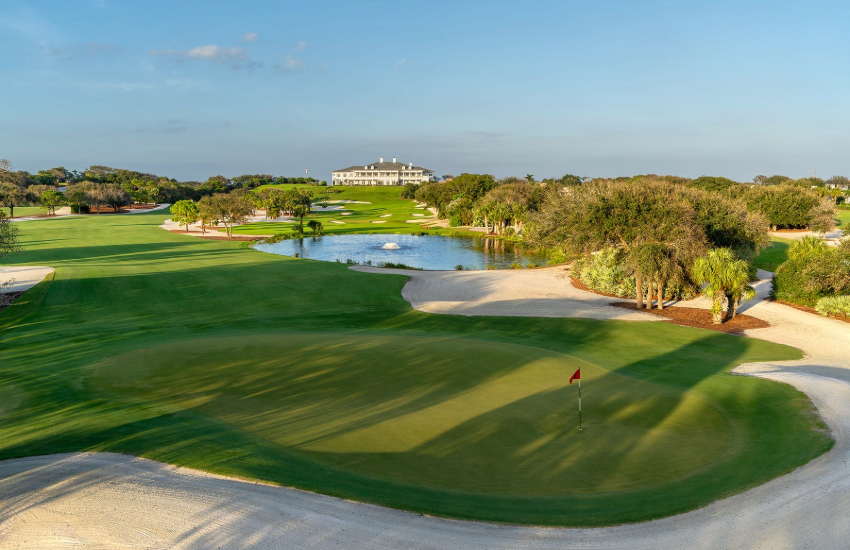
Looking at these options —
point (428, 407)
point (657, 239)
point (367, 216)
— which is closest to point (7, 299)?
point (428, 407)

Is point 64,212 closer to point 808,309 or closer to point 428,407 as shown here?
point 428,407

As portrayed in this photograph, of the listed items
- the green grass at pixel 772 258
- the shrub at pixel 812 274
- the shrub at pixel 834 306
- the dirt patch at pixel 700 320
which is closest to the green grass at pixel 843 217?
the green grass at pixel 772 258

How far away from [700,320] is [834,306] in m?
7.85

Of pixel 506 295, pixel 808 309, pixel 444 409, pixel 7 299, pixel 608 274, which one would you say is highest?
pixel 608 274

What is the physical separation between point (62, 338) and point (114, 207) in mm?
112664

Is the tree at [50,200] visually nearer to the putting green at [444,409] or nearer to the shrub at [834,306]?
the putting green at [444,409]

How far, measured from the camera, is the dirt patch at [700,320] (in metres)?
29.9

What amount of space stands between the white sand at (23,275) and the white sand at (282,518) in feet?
98.5

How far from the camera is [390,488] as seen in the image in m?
11.1

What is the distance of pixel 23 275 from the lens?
3978 centimetres

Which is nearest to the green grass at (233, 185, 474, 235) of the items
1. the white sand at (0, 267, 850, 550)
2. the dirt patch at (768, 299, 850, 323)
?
the dirt patch at (768, 299, 850, 323)

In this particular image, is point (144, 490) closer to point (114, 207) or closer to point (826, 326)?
point (826, 326)

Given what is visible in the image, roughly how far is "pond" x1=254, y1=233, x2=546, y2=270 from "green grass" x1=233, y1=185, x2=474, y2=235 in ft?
27.9

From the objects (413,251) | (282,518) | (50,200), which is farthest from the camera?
(50,200)
